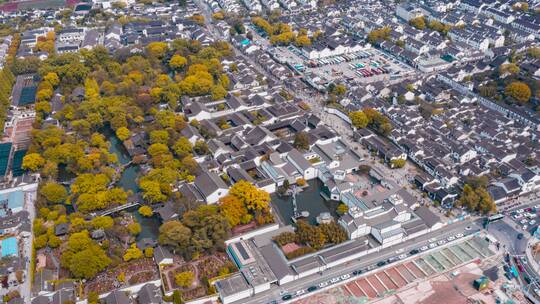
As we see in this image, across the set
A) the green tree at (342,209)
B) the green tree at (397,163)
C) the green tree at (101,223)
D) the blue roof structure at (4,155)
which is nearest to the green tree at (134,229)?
the green tree at (101,223)

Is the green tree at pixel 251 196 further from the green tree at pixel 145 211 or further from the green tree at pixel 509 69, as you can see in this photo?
the green tree at pixel 509 69

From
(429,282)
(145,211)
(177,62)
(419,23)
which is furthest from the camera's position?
(419,23)

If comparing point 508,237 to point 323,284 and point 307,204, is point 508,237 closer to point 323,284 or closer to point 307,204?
point 323,284

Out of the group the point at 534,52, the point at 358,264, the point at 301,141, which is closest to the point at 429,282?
the point at 358,264

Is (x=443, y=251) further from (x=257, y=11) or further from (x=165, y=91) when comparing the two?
(x=257, y=11)

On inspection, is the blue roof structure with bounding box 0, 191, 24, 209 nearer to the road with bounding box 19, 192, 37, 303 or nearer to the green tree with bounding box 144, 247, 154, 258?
the road with bounding box 19, 192, 37, 303

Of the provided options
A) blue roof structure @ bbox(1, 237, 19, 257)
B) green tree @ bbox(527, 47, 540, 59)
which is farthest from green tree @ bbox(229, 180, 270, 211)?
green tree @ bbox(527, 47, 540, 59)
